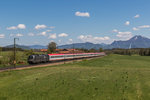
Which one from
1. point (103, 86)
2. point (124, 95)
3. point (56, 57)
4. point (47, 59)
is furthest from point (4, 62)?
point (124, 95)

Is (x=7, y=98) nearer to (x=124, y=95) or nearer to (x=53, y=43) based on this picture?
(x=124, y=95)

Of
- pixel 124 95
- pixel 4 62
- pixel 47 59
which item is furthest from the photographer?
pixel 47 59

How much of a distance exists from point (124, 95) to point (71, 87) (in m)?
7.01

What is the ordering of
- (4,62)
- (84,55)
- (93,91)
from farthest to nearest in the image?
(84,55) < (4,62) < (93,91)

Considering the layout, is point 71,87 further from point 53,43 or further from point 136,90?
point 53,43

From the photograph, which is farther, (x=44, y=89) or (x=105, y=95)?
(x=44, y=89)

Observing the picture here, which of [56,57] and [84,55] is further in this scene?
[84,55]

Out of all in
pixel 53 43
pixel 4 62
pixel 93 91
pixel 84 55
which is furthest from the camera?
pixel 53 43

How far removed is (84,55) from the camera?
102 meters

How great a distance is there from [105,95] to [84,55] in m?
85.8

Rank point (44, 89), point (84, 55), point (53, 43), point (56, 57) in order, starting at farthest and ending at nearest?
1. point (53, 43)
2. point (84, 55)
3. point (56, 57)
4. point (44, 89)

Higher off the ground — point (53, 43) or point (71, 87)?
point (53, 43)

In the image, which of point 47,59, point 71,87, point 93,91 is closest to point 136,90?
point 93,91

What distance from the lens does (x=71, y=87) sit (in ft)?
63.4
